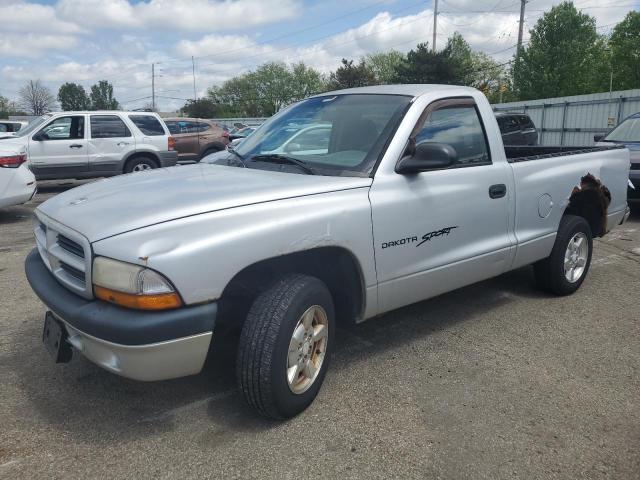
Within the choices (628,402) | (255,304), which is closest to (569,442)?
(628,402)

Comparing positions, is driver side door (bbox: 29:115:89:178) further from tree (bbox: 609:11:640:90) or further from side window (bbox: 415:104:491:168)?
tree (bbox: 609:11:640:90)

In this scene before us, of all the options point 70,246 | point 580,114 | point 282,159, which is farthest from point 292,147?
point 580,114

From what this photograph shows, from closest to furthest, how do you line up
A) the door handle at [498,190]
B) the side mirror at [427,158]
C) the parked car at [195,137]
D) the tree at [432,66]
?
the side mirror at [427,158], the door handle at [498,190], the parked car at [195,137], the tree at [432,66]

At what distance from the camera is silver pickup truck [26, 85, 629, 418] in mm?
2416

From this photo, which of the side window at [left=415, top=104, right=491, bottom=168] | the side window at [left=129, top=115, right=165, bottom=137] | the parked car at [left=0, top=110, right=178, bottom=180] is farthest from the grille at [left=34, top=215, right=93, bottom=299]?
the side window at [left=129, top=115, right=165, bottom=137]

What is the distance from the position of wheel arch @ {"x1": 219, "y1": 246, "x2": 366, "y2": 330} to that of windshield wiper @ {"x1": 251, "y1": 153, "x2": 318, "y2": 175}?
1.83 feet

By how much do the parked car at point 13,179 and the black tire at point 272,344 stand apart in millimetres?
7142

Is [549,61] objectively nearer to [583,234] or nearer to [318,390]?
[583,234]

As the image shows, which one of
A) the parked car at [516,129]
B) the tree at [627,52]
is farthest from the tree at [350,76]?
the parked car at [516,129]

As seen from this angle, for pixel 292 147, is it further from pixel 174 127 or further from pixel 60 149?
pixel 174 127

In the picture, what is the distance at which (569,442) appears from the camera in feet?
8.93

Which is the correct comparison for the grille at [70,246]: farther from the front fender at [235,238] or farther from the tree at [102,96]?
the tree at [102,96]

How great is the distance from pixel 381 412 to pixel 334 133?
1.77 metres

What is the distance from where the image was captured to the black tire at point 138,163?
40.2 ft
